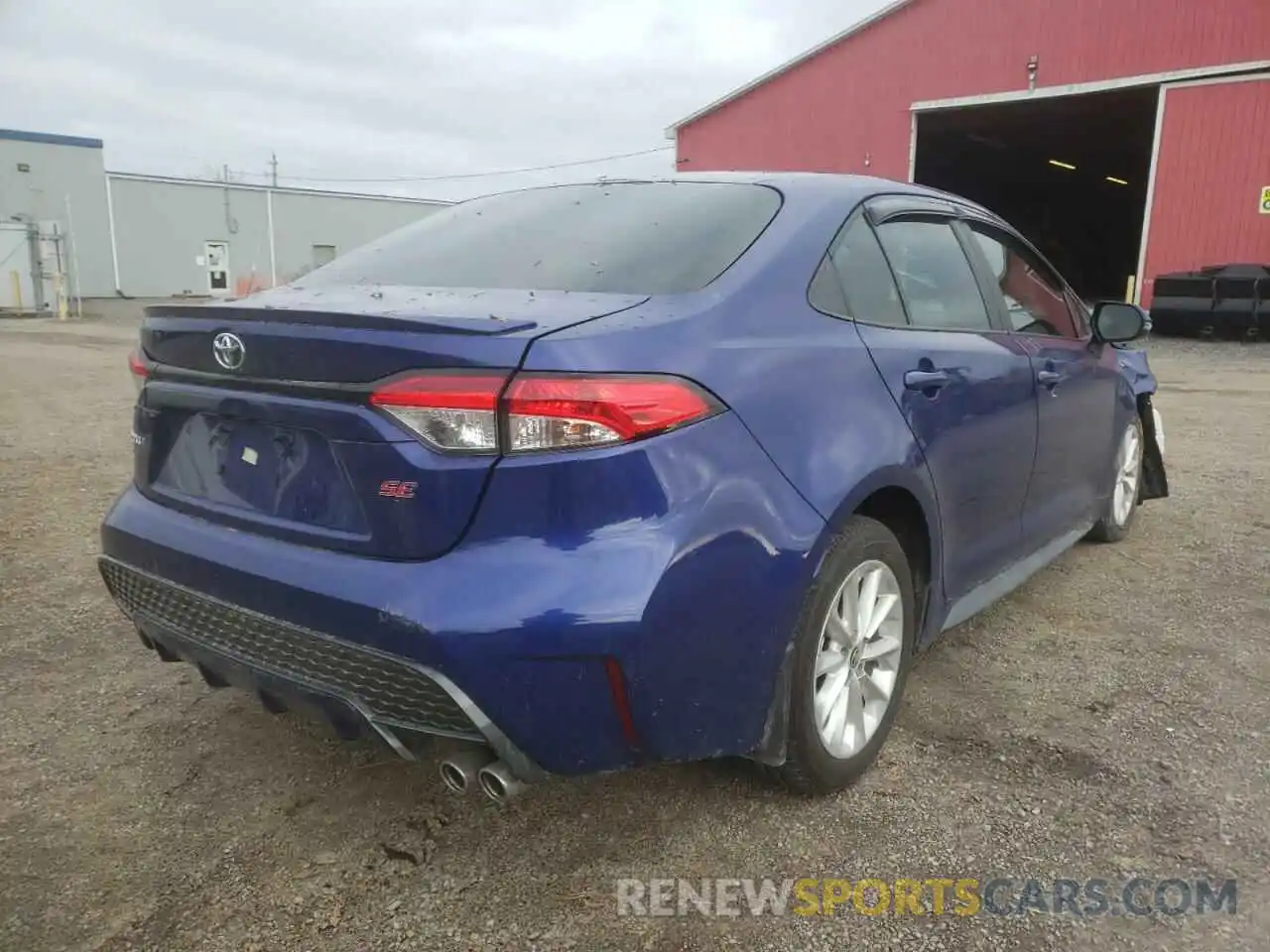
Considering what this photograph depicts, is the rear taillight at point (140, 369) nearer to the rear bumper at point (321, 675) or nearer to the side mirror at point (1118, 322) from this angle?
the rear bumper at point (321, 675)

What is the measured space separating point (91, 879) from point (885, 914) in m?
1.72

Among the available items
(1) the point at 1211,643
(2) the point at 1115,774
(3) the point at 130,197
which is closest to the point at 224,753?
(2) the point at 1115,774

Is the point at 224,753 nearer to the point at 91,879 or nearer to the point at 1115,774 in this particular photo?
the point at 91,879

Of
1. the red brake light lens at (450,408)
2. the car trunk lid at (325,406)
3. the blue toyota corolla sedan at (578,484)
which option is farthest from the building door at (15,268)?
the red brake light lens at (450,408)

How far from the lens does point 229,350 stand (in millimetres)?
2143

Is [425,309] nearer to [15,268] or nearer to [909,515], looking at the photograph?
[909,515]

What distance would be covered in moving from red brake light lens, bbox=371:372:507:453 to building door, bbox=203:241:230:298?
37130mm

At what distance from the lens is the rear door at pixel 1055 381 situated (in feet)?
11.2

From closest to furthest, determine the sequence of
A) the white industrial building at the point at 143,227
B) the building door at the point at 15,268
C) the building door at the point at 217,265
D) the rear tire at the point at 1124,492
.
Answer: the rear tire at the point at 1124,492
the building door at the point at 15,268
the white industrial building at the point at 143,227
the building door at the point at 217,265

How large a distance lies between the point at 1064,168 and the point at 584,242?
33.4 meters

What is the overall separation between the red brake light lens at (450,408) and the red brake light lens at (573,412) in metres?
0.04

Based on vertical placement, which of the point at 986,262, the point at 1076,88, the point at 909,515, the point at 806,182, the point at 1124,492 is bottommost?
the point at 1124,492

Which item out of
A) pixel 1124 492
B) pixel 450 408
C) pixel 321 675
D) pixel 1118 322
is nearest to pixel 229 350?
pixel 450 408

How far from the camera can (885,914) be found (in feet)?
6.80
